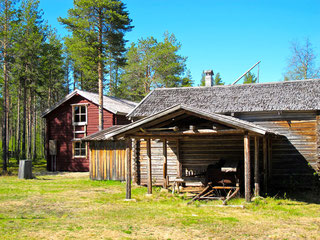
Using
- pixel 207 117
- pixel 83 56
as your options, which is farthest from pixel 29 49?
pixel 207 117

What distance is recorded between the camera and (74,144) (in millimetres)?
28391

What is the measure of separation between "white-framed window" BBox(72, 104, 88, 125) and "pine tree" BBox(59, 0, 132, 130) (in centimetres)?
337

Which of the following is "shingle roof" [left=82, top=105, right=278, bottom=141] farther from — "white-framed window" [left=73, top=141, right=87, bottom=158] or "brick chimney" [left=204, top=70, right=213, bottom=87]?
"white-framed window" [left=73, top=141, right=87, bottom=158]

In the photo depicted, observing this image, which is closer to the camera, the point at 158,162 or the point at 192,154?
the point at 192,154

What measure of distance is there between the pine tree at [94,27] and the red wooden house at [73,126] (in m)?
2.53

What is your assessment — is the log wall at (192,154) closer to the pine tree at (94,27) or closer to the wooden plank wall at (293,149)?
the wooden plank wall at (293,149)

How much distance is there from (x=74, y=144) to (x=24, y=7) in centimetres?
1447

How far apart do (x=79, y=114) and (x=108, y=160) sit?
9240 mm

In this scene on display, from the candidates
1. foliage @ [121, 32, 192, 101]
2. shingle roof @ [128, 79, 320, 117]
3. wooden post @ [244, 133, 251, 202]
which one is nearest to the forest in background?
foliage @ [121, 32, 192, 101]

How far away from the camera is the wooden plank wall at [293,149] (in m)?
15.5

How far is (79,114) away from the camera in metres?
28.4

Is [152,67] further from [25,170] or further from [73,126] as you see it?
[25,170]

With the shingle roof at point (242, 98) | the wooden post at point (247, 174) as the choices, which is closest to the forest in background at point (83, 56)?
the shingle roof at point (242, 98)

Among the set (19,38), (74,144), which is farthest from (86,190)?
(19,38)
